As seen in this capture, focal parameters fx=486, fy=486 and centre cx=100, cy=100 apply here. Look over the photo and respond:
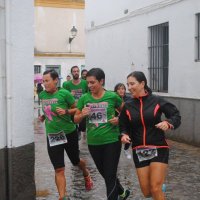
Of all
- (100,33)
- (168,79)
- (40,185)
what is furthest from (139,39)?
(40,185)

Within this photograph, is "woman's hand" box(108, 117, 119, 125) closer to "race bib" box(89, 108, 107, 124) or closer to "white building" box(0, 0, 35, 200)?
"race bib" box(89, 108, 107, 124)

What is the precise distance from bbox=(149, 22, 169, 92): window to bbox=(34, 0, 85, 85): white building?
784 inches

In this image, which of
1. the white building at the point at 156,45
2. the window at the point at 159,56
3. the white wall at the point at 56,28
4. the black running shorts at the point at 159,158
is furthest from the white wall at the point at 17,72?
the white wall at the point at 56,28

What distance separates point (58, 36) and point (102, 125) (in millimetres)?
29113

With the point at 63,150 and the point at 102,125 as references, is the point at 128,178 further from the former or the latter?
the point at 102,125

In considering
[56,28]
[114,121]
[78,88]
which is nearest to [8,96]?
[114,121]

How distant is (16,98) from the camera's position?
5996mm

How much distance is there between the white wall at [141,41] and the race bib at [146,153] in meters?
6.23

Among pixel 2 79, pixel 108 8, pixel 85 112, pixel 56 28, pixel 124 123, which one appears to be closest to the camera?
pixel 124 123

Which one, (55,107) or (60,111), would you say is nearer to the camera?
(60,111)

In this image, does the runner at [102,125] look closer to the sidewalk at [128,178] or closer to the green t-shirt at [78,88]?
the sidewalk at [128,178]

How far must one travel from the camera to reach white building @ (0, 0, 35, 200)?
589cm

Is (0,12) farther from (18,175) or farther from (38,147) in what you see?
(38,147)

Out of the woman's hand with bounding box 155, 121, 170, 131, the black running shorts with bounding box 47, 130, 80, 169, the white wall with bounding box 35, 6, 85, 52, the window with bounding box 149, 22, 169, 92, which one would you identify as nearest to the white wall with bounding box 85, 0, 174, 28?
the window with bounding box 149, 22, 169, 92
